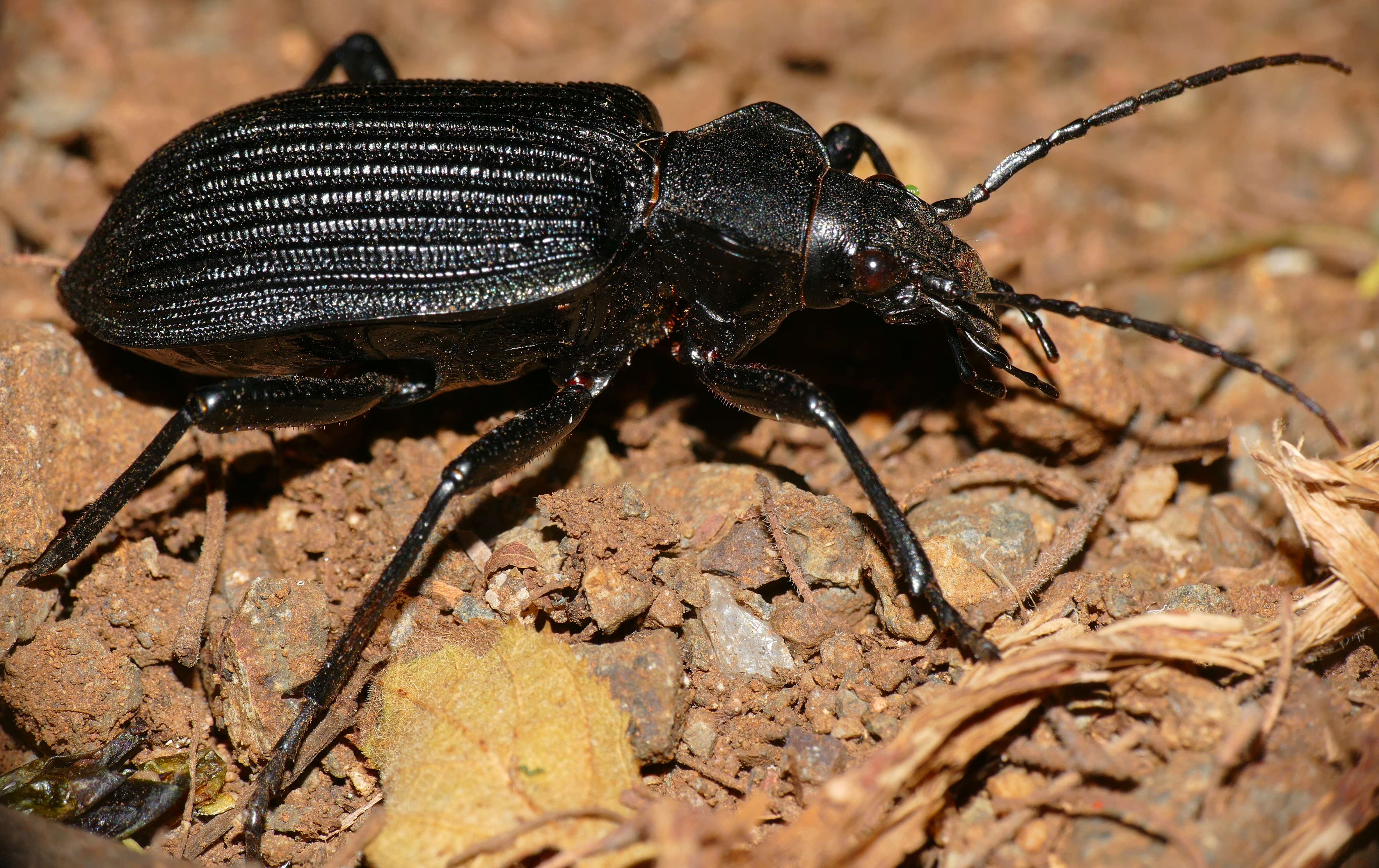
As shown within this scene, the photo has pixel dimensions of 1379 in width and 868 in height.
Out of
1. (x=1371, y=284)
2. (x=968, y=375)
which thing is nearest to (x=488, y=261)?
(x=968, y=375)

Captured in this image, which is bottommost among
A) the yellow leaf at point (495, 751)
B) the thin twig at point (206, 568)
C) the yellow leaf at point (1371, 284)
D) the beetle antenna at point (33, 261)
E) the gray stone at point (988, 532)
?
the yellow leaf at point (495, 751)

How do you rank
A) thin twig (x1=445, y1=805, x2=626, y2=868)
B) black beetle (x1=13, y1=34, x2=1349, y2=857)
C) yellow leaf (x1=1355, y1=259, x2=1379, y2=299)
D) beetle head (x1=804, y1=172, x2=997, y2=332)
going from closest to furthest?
1. thin twig (x1=445, y1=805, x2=626, y2=868)
2. black beetle (x1=13, y1=34, x2=1349, y2=857)
3. beetle head (x1=804, y1=172, x2=997, y2=332)
4. yellow leaf (x1=1355, y1=259, x2=1379, y2=299)

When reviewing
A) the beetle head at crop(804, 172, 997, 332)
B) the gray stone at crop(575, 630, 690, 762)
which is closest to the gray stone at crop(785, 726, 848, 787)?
the gray stone at crop(575, 630, 690, 762)

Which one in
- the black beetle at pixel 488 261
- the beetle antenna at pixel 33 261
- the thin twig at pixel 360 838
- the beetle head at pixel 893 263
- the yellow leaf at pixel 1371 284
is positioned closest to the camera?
the thin twig at pixel 360 838

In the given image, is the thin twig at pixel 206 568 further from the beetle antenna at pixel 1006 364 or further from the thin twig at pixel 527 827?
the beetle antenna at pixel 1006 364

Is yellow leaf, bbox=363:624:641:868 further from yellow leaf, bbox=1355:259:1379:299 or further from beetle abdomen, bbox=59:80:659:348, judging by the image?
yellow leaf, bbox=1355:259:1379:299

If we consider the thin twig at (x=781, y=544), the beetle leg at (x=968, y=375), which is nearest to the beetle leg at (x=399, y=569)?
the thin twig at (x=781, y=544)
